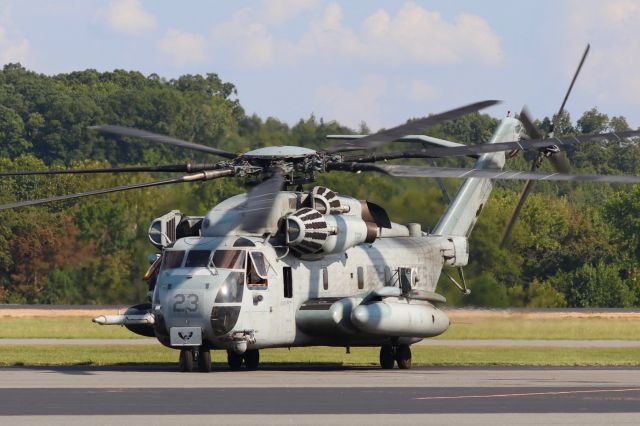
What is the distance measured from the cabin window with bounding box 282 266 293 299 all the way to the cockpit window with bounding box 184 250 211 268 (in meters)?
2.25

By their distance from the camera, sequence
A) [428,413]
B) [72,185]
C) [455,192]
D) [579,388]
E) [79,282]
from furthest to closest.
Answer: [72,185], [79,282], [455,192], [579,388], [428,413]

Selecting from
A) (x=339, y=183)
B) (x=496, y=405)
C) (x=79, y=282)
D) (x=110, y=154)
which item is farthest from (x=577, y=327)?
(x=110, y=154)

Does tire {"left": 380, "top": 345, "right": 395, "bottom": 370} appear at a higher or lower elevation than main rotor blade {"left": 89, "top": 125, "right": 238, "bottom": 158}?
lower

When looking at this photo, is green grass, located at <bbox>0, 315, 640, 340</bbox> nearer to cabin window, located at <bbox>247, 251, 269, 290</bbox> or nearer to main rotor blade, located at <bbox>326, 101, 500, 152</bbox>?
cabin window, located at <bbox>247, 251, 269, 290</bbox>

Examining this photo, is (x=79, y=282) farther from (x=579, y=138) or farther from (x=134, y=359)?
(x=579, y=138)

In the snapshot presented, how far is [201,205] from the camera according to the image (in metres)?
44.0

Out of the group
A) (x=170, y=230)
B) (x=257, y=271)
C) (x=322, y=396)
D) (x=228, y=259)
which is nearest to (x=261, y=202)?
(x=228, y=259)

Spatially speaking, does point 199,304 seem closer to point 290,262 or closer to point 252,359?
point 290,262

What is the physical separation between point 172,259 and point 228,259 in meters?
1.28

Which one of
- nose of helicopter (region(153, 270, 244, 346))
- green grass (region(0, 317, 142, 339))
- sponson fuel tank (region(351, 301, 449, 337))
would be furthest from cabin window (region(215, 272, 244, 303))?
green grass (region(0, 317, 142, 339))

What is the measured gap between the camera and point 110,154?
89938mm

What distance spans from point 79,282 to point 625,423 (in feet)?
144

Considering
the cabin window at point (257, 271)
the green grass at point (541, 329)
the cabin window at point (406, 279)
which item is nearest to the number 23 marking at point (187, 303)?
the cabin window at point (257, 271)

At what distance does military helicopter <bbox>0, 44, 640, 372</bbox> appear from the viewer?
29562mm
